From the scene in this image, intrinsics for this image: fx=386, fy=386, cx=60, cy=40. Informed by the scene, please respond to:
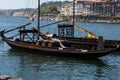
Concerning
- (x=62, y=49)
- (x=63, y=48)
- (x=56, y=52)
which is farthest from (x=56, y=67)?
(x=56, y=52)

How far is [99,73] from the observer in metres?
46.1

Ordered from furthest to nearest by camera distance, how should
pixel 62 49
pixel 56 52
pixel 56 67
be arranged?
pixel 56 52 → pixel 62 49 → pixel 56 67

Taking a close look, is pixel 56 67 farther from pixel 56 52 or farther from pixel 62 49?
pixel 56 52

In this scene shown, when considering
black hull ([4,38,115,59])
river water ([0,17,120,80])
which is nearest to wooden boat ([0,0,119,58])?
black hull ([4,38,115,59])

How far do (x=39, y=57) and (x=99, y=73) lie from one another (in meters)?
14.9

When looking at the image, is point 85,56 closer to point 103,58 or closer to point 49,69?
point 103,58

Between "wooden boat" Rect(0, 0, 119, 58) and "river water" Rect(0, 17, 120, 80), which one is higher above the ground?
"wooden boat" Rect(0, 0, 119, 58)

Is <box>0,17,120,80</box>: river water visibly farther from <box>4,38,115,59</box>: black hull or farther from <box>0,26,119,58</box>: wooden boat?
<box>0,26,119,58</box>: wooden boat

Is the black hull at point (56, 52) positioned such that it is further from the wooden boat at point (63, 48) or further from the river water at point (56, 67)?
the river water at point (56, 67)

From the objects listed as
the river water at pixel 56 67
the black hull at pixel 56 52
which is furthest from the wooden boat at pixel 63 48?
the river water at pixel 56 67

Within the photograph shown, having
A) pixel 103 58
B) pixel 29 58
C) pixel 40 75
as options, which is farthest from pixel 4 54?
pixel 40 75

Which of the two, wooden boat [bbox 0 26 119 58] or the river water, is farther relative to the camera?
wooden boat [bbox 0 26 119 58]

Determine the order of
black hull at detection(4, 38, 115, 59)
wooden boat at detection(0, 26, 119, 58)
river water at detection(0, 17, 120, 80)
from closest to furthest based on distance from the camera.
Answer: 1. river water at detection(0, 17, 120, 80)
2. black hull at detection(4, 38, 115, 59)
3. wooden boat at detection(0, 26, 119, 58)

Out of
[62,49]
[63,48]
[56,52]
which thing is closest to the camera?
[62,49]
